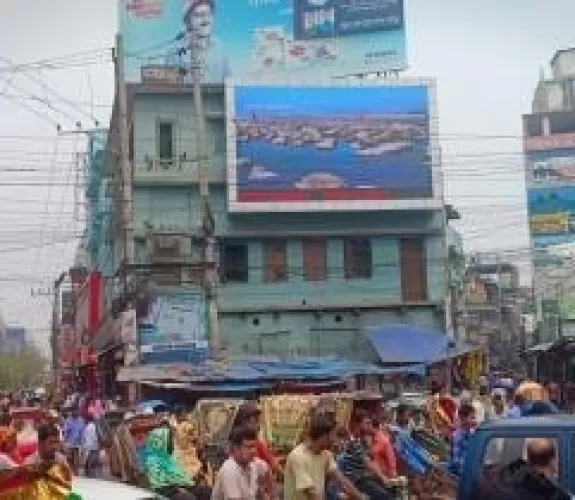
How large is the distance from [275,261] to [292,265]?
58cm

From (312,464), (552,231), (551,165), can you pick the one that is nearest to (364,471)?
(312,464)

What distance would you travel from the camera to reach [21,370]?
142 m

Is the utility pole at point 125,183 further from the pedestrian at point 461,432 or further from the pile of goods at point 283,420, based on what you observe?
the pedestrian at point 461,432

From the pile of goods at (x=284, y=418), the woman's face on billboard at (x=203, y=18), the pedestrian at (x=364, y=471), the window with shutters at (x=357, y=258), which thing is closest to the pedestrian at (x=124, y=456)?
the pile of goods at (x=284, y=418)

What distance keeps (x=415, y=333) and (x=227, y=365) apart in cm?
1190

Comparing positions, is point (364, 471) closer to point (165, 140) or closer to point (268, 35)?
point (165, 140)

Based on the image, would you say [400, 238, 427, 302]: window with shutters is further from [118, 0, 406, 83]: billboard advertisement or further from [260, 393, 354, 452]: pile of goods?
[260, 393, 354, 452]: pile of goods

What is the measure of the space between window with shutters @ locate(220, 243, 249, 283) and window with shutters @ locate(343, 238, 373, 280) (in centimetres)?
336

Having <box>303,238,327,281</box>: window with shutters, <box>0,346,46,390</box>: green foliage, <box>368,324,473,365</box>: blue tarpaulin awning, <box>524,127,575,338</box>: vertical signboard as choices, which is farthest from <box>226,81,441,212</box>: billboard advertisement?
<box>0,346,46,390</box>: green foliage

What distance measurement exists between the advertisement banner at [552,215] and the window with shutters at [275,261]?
3124 cm

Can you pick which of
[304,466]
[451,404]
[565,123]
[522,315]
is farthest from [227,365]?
[565,123]

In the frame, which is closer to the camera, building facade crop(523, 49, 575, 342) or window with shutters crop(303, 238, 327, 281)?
window with shutters crop(303, 238, 327, 281)

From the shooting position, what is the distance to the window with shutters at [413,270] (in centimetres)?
3997

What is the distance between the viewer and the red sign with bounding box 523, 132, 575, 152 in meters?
81.9
